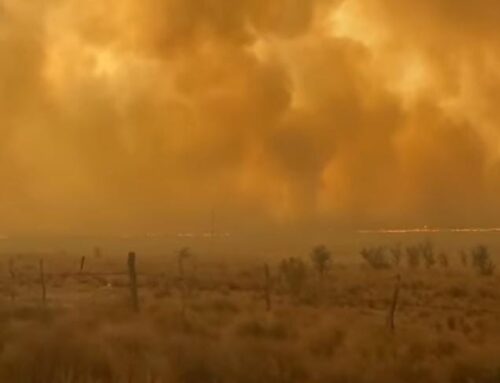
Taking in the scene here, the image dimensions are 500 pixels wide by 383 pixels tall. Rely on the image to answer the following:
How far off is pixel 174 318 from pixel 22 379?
6085 mm

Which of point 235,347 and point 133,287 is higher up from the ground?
point 133,287

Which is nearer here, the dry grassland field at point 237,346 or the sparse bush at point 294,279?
the dry grassland field at point 237,346

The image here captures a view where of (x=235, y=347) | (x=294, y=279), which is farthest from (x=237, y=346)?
(x=294, y=279)

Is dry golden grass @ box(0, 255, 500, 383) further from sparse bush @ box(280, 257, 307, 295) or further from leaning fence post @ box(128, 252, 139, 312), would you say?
sparse bush @ box(280, 257, 307, 295)

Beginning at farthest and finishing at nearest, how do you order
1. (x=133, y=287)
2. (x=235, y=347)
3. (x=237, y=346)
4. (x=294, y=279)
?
1. (x=294, y=279)
2. (x=133, y=287)
3. (x=237, y=346)
4. (x=235, y=347)

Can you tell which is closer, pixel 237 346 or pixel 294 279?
pixel 237 346

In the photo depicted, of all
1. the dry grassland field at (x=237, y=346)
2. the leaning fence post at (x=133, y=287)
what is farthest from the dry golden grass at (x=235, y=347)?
the leaning fence post at (x=133, y=287)

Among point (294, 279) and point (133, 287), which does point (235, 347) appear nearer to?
point (133, 287)

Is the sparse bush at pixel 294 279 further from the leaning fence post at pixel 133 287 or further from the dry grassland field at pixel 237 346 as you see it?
the leaning fence post at pixel 133 287

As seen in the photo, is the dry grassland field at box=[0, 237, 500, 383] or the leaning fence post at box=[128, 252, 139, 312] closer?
the dry grassland field at box=[0, 237, 500, 383]

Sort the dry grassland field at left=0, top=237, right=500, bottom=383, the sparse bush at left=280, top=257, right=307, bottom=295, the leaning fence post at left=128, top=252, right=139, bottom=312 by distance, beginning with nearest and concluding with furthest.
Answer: the dry grassland field at left=0, top=237, right=500, bottom=383
the leaning fence post at left=128, top=252, right=139, bottom=312
the sparse bush at left=280, top=257, right=307, bottom=295

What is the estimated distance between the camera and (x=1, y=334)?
12.6 m

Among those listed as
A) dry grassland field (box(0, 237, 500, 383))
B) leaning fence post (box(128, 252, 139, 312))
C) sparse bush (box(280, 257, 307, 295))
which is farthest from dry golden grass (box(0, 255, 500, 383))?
sparse bush (box(280, 257, 307, 295))

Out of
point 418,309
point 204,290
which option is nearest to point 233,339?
point 418,309
